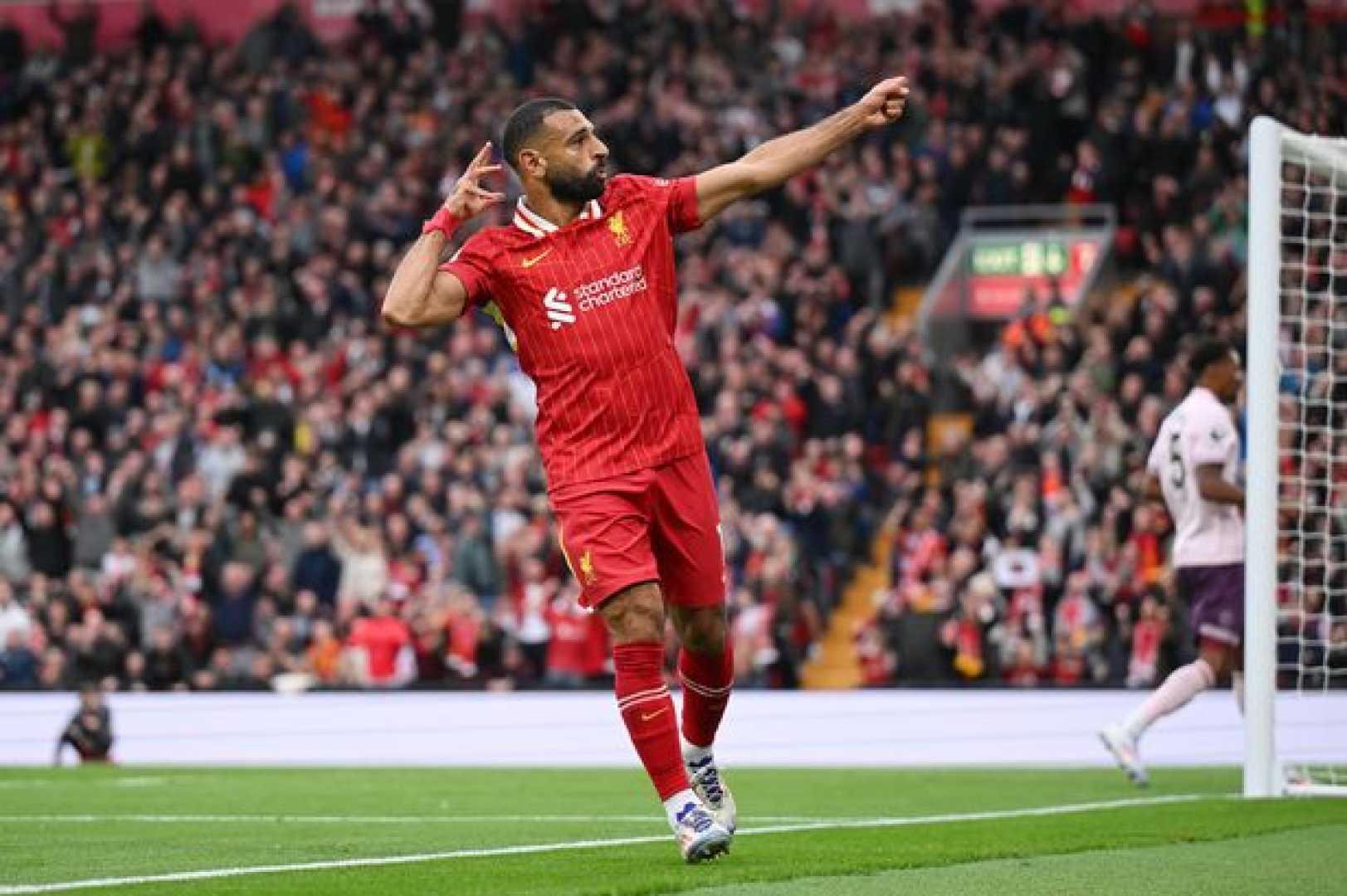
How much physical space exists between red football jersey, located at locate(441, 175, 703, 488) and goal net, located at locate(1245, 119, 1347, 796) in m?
4.63

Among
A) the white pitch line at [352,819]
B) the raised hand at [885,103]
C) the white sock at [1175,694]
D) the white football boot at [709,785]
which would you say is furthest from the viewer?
the white sock at [1175,694]

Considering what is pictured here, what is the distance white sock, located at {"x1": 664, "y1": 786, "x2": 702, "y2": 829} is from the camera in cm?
822

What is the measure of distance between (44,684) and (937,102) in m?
12.4

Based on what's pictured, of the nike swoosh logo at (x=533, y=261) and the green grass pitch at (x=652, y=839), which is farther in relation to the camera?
the nike swoosh logo at (x=533, y=261)

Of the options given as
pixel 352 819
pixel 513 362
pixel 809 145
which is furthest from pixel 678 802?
pixel 513 362

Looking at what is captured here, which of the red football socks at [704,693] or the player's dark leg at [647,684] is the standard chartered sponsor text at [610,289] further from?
the red football socks at [704,693]

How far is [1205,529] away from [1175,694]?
853 mm

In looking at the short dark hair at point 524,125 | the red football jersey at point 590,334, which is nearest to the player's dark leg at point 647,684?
the red football jersey at point 590,334

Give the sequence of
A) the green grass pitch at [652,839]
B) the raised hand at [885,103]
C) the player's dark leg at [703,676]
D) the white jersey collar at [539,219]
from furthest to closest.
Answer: the player's dark leg at [703,676]
the white jersey collar at [539,219]
the raised hand at [885,103]
the green grass pitch at [652,839]

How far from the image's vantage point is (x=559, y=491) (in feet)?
28.0

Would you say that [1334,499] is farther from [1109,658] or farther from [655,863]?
[655,863]

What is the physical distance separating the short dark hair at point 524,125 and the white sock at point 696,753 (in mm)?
2086

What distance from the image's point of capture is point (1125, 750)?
44.6 ft

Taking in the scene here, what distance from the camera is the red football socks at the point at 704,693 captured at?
29.6 feet
